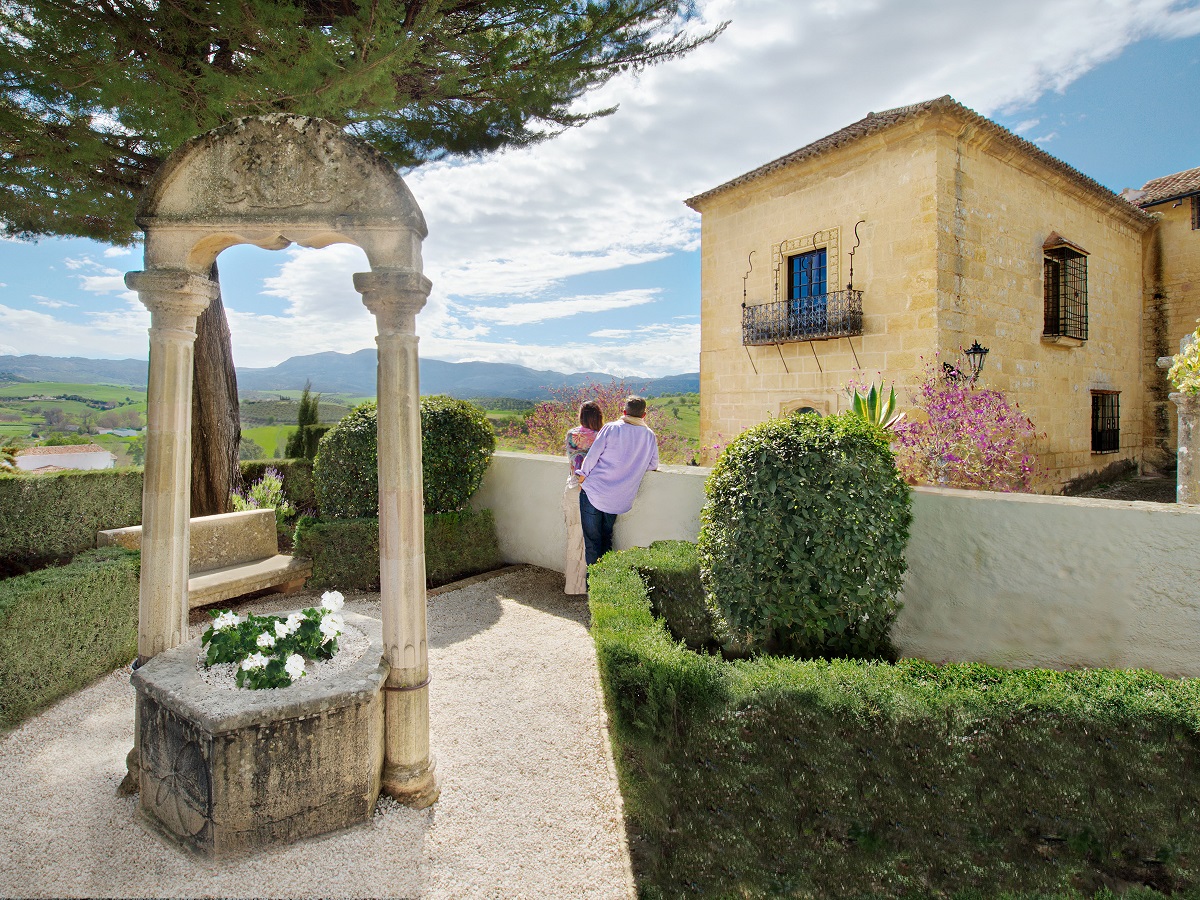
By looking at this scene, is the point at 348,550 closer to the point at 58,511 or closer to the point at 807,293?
the point at 58,511

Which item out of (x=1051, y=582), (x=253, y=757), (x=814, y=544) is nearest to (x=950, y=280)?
(x=1051, y=582)

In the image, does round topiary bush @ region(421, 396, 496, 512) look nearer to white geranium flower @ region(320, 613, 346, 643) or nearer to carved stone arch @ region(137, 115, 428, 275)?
white geranium flower @ region(320, 613, 346, 643)

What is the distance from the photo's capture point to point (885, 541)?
346 centimetres

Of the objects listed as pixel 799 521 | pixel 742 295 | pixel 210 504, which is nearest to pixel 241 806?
pixel 799 521

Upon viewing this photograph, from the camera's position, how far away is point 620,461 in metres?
5.39

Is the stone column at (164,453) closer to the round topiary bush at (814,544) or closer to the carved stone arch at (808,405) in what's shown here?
the round topiary bush at (814,544)

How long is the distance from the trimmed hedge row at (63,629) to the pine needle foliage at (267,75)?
3.46 m

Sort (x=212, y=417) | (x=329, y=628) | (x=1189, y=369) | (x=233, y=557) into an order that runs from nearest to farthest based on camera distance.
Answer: (x=329, y=628) → (x=1189, y=369) → (x=233, y=557) → (x=212, y=417)

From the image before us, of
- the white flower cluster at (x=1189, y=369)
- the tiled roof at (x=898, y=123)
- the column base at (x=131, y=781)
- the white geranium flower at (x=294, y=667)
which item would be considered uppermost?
the tiled roof at (x=898, y=123)

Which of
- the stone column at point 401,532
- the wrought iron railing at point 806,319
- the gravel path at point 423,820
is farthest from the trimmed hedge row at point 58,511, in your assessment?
the wrought iron railing at point 806,319

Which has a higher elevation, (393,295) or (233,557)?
(393,295)

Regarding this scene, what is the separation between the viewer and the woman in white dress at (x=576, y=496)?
5.75 metres

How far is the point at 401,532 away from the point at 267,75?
4.26 m

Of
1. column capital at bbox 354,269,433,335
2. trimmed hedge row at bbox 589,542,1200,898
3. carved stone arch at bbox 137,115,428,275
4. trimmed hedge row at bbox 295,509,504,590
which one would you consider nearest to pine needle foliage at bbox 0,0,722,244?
carved stone arch at bbox 137,115,428,275
